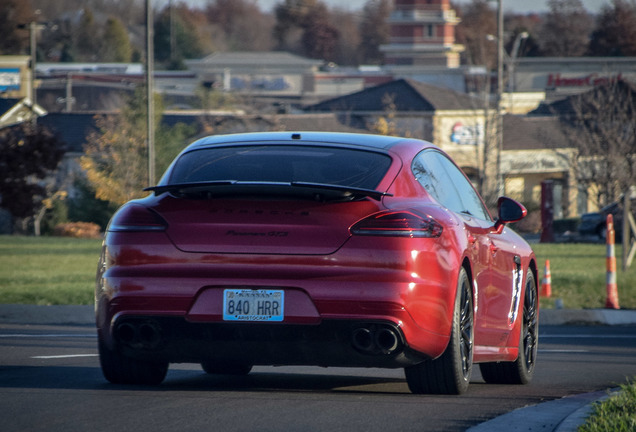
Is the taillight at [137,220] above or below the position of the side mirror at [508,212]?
above

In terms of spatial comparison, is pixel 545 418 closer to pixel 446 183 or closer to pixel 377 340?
pixel 377 340

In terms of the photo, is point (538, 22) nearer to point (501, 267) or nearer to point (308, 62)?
point (308, 62)

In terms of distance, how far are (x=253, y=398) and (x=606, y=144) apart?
138 ft

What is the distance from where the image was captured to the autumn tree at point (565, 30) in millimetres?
130750

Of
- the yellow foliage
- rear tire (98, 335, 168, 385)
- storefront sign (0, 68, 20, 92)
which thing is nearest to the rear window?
rear tire (98, 335, 168, 385)

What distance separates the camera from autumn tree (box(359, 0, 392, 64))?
178125 mm

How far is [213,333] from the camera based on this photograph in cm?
666

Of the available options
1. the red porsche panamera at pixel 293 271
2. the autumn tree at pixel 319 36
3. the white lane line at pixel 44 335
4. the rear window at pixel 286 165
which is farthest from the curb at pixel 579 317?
the autumn tree at pixel 319 36

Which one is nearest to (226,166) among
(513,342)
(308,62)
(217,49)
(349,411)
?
(349,411)

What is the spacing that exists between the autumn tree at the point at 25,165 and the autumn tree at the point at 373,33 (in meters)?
147

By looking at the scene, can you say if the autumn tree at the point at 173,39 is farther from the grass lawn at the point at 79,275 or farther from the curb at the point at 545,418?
the curb at the point at 545,418

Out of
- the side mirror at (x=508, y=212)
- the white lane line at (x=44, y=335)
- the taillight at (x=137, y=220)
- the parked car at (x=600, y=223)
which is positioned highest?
the taillight at (x=137, y=220)

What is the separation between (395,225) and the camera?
21.8 ft

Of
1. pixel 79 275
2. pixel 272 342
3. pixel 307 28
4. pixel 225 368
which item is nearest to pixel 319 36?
pixel 307 28
